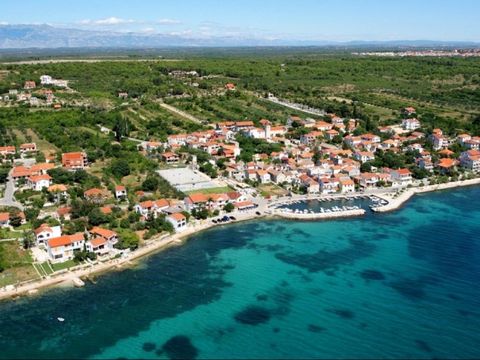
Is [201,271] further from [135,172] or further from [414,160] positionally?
[414,160]

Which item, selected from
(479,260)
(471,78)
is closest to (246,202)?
(479,260)

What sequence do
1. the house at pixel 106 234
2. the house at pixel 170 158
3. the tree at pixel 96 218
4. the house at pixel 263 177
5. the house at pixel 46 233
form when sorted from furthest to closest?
the house at pixel 170 158 < the house at pixel 263 177 < the tree at pixel 96 218 < the house at pixel 46 233 < the house at pixel 106 234

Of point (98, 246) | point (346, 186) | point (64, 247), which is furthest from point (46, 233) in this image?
point (346, 186)

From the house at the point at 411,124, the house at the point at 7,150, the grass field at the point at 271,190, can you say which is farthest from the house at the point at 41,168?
the house at the point at 411,124

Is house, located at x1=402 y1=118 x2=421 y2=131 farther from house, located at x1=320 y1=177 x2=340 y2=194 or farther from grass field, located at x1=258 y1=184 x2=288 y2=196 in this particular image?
grass field, located at x1=258 y1=184 x2=288 y2=196

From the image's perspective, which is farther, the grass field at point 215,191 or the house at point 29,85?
the house at point 29,85

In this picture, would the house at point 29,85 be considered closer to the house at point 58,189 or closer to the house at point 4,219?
the house at point 58,189

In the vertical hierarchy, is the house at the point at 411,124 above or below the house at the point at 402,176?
above
